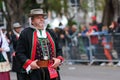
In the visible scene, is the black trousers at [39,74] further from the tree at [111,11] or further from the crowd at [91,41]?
the tree at [111,11]

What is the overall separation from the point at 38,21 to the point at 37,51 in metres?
0.44

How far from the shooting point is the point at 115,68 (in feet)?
51.9

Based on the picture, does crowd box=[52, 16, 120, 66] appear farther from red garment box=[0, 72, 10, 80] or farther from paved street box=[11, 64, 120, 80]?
red garment box=[0, 72, 10, 80]

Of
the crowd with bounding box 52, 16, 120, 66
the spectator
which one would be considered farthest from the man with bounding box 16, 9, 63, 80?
the spectator

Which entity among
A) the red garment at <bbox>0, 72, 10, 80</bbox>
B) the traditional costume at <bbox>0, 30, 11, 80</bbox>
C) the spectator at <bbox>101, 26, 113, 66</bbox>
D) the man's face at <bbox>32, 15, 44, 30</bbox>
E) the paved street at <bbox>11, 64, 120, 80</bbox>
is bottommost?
the paved street at <bbox>11, 64, 120, 80</bbox>

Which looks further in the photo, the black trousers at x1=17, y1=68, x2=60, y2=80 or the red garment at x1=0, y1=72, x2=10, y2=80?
the red garment at x1=0, y1=72, x2=10, y2=80

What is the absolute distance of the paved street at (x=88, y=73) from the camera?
13.6 meters

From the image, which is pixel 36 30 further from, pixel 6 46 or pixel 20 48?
pixel 6 46

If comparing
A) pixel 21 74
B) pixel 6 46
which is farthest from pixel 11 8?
pixel 21 74

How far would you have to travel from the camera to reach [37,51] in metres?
6.80

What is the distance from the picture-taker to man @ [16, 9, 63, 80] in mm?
6785

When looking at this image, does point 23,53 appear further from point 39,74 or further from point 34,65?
point 39,74

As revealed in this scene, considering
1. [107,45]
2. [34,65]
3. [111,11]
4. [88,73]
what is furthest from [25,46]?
[111,11]

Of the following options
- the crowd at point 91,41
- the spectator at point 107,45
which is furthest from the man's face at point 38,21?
the spectator at point 107,45
